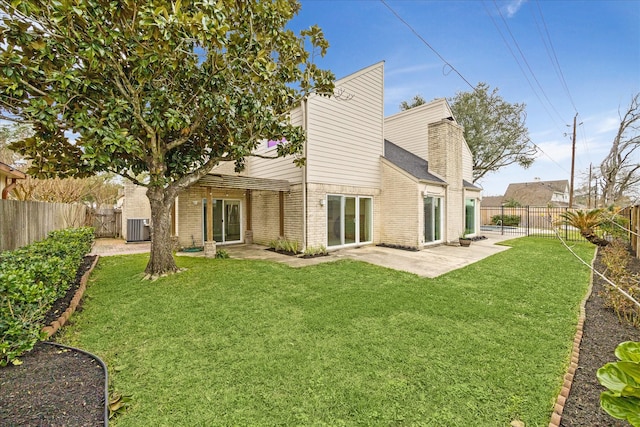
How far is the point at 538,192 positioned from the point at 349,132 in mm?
41528

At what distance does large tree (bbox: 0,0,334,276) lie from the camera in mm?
4598

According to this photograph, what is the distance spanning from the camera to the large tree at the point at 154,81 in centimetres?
460

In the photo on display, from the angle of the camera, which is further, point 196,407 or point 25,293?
point 25,293

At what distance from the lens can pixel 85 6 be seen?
4301mm

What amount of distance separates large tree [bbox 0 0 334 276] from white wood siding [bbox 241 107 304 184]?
87.0 inches

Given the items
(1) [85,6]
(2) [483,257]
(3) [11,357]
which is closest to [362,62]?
(2) [483,257]

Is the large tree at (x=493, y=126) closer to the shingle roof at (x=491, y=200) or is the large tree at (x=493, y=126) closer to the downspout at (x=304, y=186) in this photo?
the downspout at (x=304, y=186)

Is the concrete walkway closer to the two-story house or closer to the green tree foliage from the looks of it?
the two-story house

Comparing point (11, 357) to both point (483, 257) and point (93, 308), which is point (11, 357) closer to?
point (93, 308)

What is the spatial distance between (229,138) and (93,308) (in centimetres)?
425

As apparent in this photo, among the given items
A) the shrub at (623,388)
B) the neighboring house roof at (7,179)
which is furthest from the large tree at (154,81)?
the shrub at (623,388)

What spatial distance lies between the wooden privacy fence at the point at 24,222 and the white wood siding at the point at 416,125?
15.5 m

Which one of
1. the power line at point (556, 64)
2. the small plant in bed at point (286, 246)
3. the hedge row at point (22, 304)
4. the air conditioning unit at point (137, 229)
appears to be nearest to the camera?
the hedge row at point (22, 304)

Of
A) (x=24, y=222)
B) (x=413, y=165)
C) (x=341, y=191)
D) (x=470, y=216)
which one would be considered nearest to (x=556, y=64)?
(x=413, y=165)
